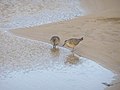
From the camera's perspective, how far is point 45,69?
478 cm

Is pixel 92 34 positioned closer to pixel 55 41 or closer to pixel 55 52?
pixel 55 41

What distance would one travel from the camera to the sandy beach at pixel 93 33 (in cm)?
514

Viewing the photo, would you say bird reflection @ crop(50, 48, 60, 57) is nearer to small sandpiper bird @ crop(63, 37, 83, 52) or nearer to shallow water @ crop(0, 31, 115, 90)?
shallow water @ crop(0, 31, 115, 90)

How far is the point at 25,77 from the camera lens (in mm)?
4523

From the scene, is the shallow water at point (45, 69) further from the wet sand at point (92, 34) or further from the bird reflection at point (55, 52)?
the wet sand at point (92, 34)

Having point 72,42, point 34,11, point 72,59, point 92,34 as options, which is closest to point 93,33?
point 92,34

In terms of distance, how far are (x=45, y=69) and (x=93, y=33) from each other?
162cm

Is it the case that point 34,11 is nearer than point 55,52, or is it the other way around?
point 55,52

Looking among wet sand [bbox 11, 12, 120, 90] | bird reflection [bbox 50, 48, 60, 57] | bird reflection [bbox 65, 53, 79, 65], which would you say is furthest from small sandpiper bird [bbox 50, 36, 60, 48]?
bird reflection [bbox 65, 53, 79, 65]

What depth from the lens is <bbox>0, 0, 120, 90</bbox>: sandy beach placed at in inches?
203

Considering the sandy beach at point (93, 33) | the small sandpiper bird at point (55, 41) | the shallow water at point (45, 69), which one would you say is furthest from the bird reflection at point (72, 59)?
the small sandpiper bird at point (55, 41)

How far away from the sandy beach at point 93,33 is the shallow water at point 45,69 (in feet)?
0.56

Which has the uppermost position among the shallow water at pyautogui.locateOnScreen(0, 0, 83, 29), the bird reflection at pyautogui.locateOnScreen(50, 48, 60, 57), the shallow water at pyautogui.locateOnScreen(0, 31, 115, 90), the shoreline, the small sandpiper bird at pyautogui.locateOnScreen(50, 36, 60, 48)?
the shallow water at pyautogui.locateOnScreen(0, 0, 83, 29)

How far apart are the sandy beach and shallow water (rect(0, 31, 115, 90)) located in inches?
6.8
